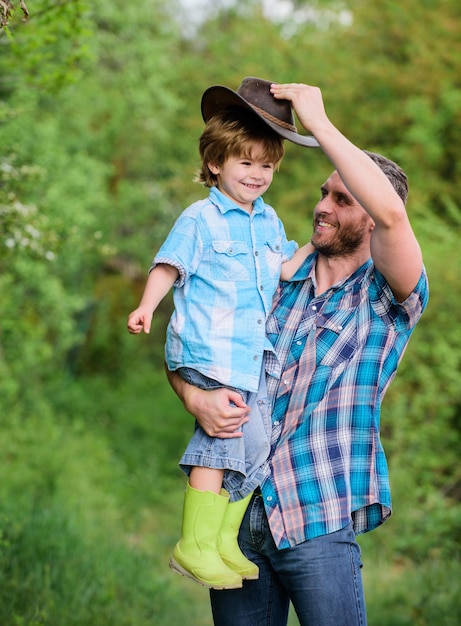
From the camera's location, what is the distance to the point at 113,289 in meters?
21.0

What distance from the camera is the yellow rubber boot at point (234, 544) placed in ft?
9.02

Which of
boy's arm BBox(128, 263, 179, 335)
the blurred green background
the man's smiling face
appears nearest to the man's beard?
the man's smiling face

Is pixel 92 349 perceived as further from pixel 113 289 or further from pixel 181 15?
pixel 181 15

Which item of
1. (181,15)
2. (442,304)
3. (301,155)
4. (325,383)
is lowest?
(325,383)

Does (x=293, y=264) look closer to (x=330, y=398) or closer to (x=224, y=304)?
(x=224, y=304)

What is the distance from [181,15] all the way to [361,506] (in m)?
20.3

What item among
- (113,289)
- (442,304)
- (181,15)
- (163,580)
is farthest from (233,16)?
(163,580)

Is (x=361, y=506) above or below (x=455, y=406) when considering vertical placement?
below

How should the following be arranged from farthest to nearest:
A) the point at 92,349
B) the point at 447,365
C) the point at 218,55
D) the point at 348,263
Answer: the point at 92,349 < the point at 218,55 < the point at 447,365 < the point at 348,263

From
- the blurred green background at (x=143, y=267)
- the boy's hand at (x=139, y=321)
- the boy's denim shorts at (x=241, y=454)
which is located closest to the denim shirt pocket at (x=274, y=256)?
the boy's denim shorts at (x=241, y=454)

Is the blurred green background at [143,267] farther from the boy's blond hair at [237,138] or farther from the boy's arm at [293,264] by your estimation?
the boy's arm at [293,264]

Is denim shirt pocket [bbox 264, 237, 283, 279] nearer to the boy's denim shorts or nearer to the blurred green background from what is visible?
the boy's denim shorts

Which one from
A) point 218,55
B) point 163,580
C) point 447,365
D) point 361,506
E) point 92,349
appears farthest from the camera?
point 92,349

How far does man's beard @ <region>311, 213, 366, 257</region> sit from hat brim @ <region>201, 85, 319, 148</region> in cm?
29
